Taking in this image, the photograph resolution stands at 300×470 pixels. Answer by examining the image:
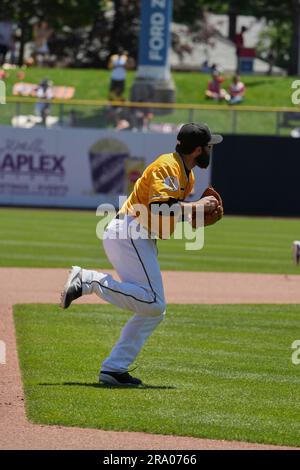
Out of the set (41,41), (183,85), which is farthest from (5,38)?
(183,85)

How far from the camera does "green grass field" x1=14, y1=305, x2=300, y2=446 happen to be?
7.44 meters

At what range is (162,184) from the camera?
8.09 metres

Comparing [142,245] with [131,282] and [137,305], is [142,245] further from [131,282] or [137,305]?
[137,305]

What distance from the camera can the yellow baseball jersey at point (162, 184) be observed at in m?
8.09

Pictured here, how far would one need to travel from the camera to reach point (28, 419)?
7.38 meters

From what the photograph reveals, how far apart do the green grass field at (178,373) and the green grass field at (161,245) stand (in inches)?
195

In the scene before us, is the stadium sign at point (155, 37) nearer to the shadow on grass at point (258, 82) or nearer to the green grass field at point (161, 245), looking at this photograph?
the shadow on grass at point (258, 82)

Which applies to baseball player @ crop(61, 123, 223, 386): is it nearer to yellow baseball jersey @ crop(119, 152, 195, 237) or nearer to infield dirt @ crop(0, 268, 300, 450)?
yellow baseball jersey @ crop(119, 152, 195, 237)

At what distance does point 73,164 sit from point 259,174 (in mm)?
4807

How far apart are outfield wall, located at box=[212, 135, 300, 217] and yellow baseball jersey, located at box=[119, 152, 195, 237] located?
73.7ft

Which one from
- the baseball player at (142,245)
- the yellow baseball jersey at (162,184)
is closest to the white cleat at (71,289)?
the baseball player at (142,245)

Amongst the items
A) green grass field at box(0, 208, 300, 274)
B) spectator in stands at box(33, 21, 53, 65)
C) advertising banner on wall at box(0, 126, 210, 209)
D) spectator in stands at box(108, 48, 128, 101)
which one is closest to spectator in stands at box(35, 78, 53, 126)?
advertising banner on wall at box(0, 126, 210, 209)
